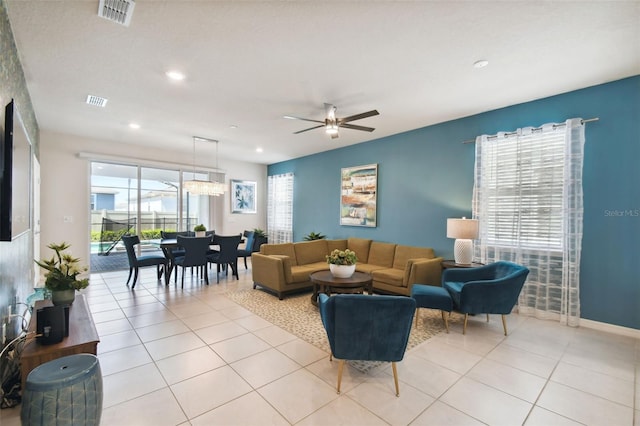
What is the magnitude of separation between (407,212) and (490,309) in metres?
2.39

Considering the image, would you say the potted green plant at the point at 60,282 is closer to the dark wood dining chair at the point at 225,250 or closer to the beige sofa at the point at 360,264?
the beige sofa at the point at 360,264

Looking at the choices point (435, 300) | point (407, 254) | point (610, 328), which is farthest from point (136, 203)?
point (610, 328)

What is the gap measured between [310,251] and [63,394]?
4.20 meters

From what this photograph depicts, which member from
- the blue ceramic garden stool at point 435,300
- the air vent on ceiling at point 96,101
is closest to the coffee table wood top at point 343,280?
the blue ceramic garden stool at point 435,300

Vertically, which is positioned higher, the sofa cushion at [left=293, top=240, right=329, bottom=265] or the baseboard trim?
the sofa cushion at [left=293, top=240, right=329, bottom=265]

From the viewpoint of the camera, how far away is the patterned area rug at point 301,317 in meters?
3.09

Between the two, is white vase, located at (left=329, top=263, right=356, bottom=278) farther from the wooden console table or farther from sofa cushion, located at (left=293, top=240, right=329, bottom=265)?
the wooden console table

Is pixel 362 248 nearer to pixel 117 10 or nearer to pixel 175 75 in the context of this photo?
pixel 175 75

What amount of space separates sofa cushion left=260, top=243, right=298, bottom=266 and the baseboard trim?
4184 millimetres

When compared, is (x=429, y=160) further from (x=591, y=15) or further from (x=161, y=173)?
(x=161, y=173)

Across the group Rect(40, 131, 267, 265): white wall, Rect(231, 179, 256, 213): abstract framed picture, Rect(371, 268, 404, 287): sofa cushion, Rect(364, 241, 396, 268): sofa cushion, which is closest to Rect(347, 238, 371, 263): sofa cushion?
Rect(364, 241, 396, 268): sofa cushion

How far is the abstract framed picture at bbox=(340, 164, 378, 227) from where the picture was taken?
19.3 ft

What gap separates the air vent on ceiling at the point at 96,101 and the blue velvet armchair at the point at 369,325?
13.6 ft

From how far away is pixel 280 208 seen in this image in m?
8.30
